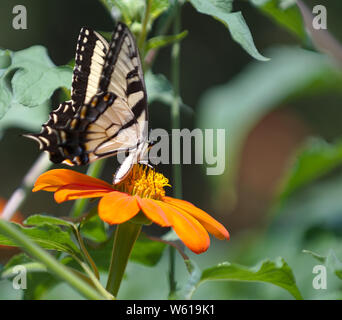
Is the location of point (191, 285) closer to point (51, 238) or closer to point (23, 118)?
point (51, 238)

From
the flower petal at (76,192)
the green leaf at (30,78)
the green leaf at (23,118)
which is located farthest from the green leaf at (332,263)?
the green leaf at (23,118)

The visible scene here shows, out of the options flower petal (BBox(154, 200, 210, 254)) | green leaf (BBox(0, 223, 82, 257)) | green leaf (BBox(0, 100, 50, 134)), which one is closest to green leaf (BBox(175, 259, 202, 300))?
flower petal (BBox(154, 200, 210, 254))

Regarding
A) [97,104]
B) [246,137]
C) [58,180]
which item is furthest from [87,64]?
[246,137]

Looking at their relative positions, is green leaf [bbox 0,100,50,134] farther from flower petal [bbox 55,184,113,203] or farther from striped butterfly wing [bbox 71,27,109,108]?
flower petal [bbox 55,184,113,203]

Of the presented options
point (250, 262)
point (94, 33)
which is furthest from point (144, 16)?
point (250, 262)

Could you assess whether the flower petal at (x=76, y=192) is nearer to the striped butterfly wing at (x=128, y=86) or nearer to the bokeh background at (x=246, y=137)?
the striped butterfly wing at (x=128, y=86)
